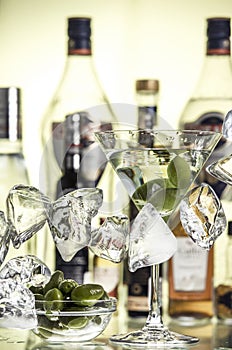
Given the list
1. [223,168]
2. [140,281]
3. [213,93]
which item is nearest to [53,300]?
[223,168]

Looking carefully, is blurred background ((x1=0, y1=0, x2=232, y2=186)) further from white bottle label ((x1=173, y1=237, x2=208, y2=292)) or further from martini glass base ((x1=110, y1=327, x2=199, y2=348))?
martini glass base ((x1=110, y1=327, x2=199, y2=348))

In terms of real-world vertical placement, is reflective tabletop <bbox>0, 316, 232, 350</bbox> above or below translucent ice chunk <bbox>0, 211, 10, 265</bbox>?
below

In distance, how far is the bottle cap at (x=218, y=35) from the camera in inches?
61.9

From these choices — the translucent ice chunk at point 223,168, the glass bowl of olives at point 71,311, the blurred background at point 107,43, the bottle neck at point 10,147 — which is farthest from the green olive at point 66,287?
the blurred background at point 107,43

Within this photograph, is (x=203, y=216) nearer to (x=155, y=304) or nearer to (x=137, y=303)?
(x=155, y=304)

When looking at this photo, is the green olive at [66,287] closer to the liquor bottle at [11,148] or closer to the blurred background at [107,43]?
the liquor bottle at [11,148]

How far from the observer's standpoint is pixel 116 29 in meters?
1.88

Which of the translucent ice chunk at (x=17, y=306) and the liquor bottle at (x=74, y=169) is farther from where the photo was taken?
the liquor bottle at (x=74, y=169)

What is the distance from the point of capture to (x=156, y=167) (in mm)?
1235

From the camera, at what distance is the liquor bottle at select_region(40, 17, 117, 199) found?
1666 mm

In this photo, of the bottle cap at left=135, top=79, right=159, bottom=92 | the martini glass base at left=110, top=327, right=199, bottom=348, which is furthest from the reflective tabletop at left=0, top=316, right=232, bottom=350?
the bottle cap at left=135, top=79, right=159, bottom=92

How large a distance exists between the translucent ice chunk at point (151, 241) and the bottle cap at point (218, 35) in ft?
1.43

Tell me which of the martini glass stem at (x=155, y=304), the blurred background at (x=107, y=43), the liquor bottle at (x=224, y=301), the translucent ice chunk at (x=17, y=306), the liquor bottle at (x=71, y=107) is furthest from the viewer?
the blurred background at (x=107, y=43)

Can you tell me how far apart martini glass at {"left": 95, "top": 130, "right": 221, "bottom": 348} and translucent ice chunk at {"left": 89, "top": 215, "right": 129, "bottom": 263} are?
0.04 m
